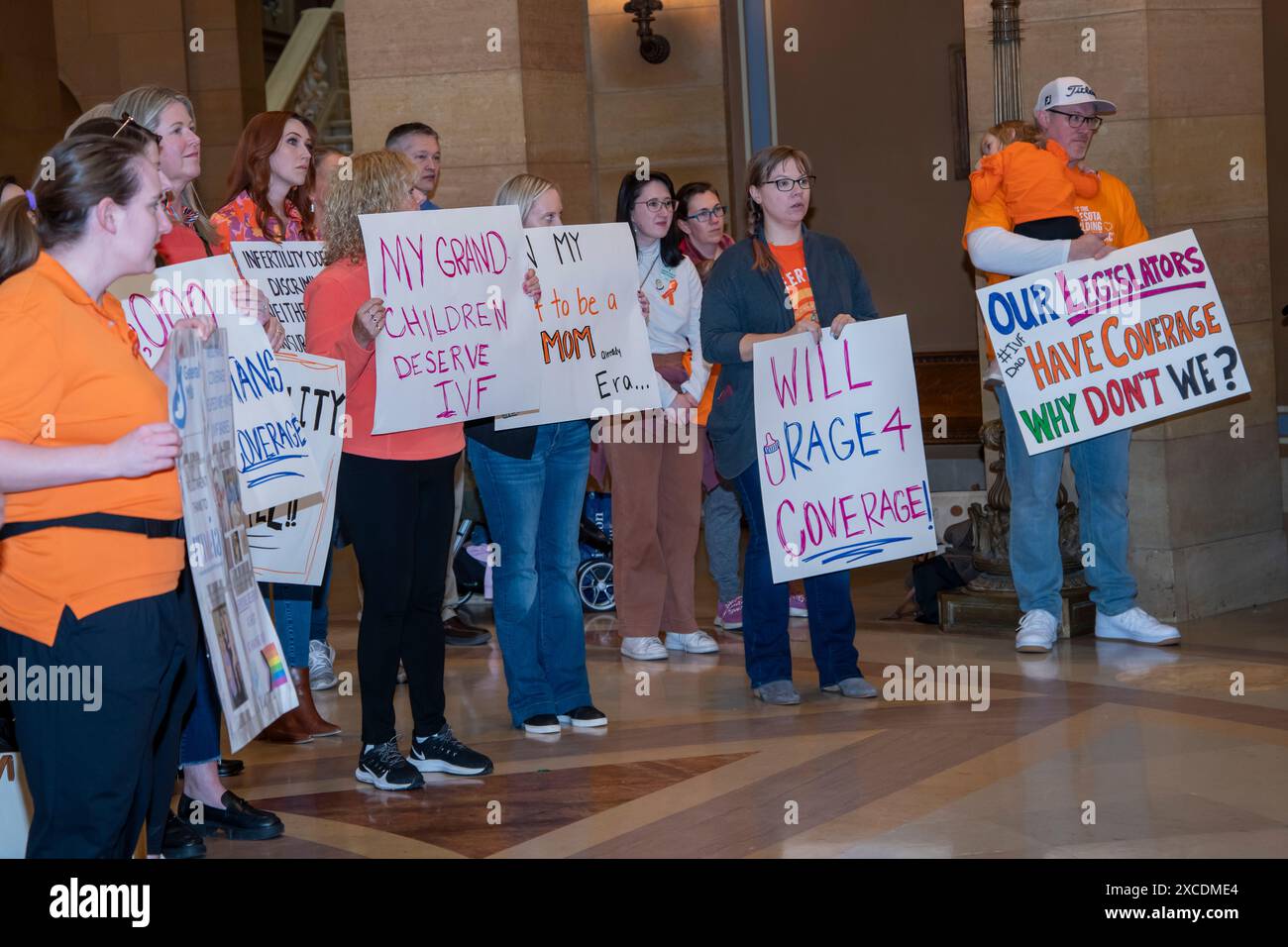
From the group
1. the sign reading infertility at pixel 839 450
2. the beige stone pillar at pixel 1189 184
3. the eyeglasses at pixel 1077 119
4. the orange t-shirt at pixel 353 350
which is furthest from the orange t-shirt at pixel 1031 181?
the orange t-shirt at pixel 353 350

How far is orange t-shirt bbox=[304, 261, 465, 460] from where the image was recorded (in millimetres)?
4766

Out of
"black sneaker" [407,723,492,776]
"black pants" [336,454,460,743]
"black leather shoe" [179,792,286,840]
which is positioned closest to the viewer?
"black leather shoe" [179,792,286,840]

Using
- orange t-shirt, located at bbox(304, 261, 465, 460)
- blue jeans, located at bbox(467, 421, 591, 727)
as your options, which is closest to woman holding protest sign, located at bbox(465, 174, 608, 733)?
blue jeans, located at bbox(467, 421, 591, 727)

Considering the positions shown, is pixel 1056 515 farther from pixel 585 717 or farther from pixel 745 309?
pixel 585 717

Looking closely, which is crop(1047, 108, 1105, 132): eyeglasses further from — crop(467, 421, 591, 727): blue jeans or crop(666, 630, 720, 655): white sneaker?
crop(666, 630, 720, 655): white sneaker

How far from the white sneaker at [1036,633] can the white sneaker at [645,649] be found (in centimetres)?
147

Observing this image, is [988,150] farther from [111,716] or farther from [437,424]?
[111,716]

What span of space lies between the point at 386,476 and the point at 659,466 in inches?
89.9

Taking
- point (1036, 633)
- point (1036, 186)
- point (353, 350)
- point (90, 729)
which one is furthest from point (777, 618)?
point (90, 729)

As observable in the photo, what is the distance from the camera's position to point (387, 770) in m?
4.91

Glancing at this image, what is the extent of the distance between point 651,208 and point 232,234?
170 cm

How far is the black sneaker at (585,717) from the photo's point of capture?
18.3 ft

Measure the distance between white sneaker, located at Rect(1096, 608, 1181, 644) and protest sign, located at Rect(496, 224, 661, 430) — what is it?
2.16 m

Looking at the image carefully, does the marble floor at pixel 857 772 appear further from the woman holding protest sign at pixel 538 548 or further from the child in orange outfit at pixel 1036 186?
the child in orange outfit at pixel 1036 186
